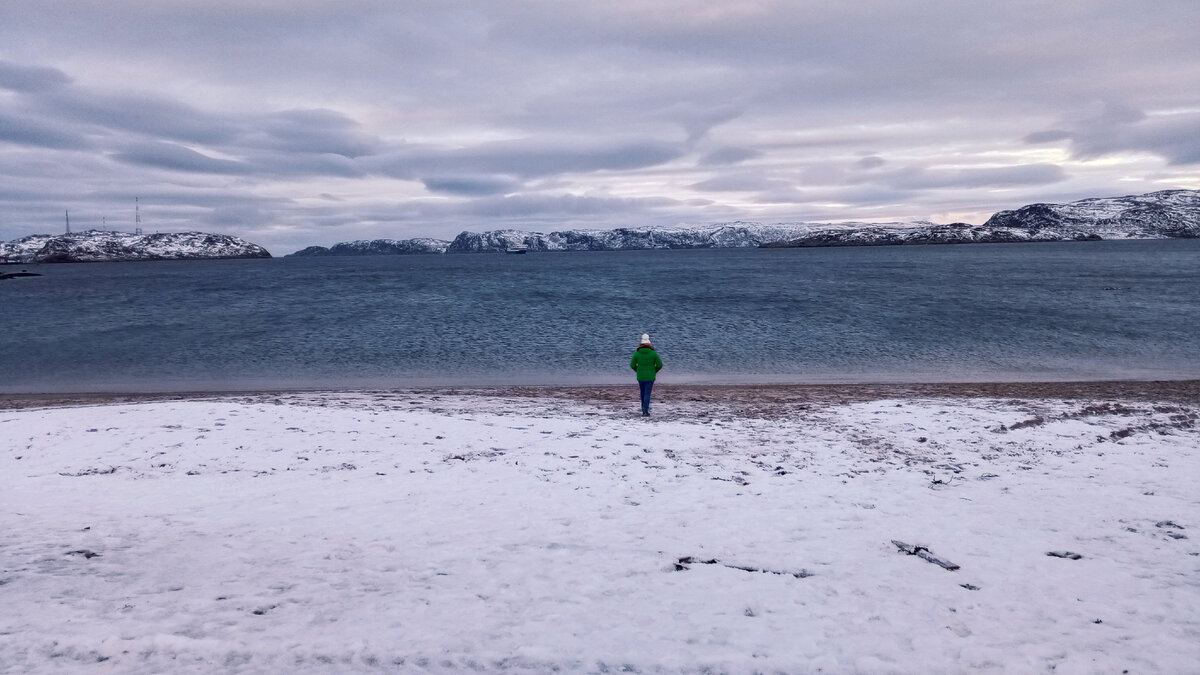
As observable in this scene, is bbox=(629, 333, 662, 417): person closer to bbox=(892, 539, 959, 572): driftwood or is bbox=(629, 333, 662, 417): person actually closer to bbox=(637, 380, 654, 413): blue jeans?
bbox=(637, 380, 654, 413): blue jeans

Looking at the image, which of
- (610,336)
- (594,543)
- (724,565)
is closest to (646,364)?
(594,543)

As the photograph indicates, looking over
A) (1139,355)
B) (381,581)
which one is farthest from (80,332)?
(1139,355)

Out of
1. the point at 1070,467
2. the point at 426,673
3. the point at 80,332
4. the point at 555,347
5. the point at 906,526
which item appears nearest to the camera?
the point at 426,673

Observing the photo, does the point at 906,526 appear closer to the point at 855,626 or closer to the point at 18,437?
the point at 855,626

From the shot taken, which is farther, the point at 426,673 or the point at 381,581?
the point at 381,581

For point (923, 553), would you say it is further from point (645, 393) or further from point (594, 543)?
point (645, 393)

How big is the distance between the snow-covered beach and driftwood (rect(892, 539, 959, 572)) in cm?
14

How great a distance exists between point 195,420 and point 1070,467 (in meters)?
17.6

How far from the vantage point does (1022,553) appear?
863 cm

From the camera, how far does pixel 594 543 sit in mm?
8922

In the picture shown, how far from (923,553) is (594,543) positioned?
417 cm

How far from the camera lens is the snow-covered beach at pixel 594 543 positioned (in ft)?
20.8

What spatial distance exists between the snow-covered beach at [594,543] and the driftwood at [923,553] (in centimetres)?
14

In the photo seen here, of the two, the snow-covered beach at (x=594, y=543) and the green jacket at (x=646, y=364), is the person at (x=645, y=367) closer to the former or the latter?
the green jacket at (x=646, y=364)
